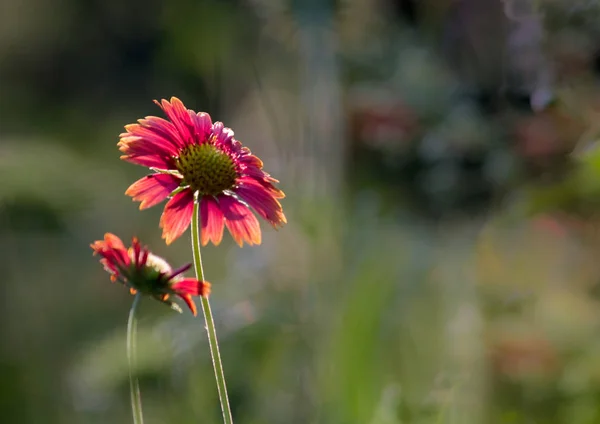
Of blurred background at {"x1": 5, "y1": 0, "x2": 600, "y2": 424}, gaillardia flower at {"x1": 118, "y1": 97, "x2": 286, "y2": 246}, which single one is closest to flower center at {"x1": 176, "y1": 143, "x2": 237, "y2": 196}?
gaillardia flower at {"x1": 118, "y1": 97, "x2": 286, "y2": 246}

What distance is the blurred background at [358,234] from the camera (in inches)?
18.9

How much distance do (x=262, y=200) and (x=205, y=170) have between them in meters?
0.02

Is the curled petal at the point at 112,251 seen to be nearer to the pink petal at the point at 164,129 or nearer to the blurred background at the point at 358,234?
the pink petal at the point at 164,129

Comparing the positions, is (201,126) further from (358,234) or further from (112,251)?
(358,234)

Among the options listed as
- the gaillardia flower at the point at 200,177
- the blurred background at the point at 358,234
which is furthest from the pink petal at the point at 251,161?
the blurred background at the point at 358,234

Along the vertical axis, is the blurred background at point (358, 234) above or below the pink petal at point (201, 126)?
above

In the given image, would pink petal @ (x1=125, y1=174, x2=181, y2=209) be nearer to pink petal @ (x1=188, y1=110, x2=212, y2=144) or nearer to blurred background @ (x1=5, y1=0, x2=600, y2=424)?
pink petal @ (x1=188, y1=110, x2=212, y2=144)

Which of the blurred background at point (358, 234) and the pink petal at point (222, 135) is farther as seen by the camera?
the blurred background at point (358, 234)

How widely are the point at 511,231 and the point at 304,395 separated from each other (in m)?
0.28

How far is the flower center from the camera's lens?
199mm

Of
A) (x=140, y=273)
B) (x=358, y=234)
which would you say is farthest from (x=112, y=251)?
(x=358, y=234)

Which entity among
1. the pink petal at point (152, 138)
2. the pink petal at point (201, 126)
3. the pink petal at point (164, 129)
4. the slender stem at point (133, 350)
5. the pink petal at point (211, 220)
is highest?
the pink petal at point (201, 126)

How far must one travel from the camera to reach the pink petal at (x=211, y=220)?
0.63 feet

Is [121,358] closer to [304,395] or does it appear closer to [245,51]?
[304,395]
